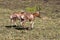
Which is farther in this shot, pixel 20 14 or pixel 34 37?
pixel 20 14

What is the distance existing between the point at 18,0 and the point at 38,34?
16891 mm

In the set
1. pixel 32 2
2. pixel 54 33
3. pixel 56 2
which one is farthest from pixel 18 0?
pixel 54 33

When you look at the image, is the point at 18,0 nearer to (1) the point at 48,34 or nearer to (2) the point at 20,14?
(2) the point at 20,14

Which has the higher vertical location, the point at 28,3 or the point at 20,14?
the point at 20,14

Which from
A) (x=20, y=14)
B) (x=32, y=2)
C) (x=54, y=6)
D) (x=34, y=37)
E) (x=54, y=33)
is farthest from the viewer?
(x=32, y=2)

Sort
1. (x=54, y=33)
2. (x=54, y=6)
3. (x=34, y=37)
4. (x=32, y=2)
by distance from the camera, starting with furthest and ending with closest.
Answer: (x=32, y=2) → (x=54, y=6) → (x=54, y=33) → (x=34, y=37)

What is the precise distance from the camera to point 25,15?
48.8ft

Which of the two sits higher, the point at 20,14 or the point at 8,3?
the point at 20,14

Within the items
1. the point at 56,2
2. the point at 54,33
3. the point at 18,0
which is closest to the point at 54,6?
the point at 56,2

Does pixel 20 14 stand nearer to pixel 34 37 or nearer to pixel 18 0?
pixel 34 37

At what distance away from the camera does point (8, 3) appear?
1093 inches

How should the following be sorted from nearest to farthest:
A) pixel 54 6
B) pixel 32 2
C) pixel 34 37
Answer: pixel 34 37 < pixel 54 6 < pixel 32 2

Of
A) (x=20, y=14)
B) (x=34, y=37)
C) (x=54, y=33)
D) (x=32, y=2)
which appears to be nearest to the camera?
(x=34, y=37)

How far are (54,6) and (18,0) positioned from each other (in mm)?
4861
